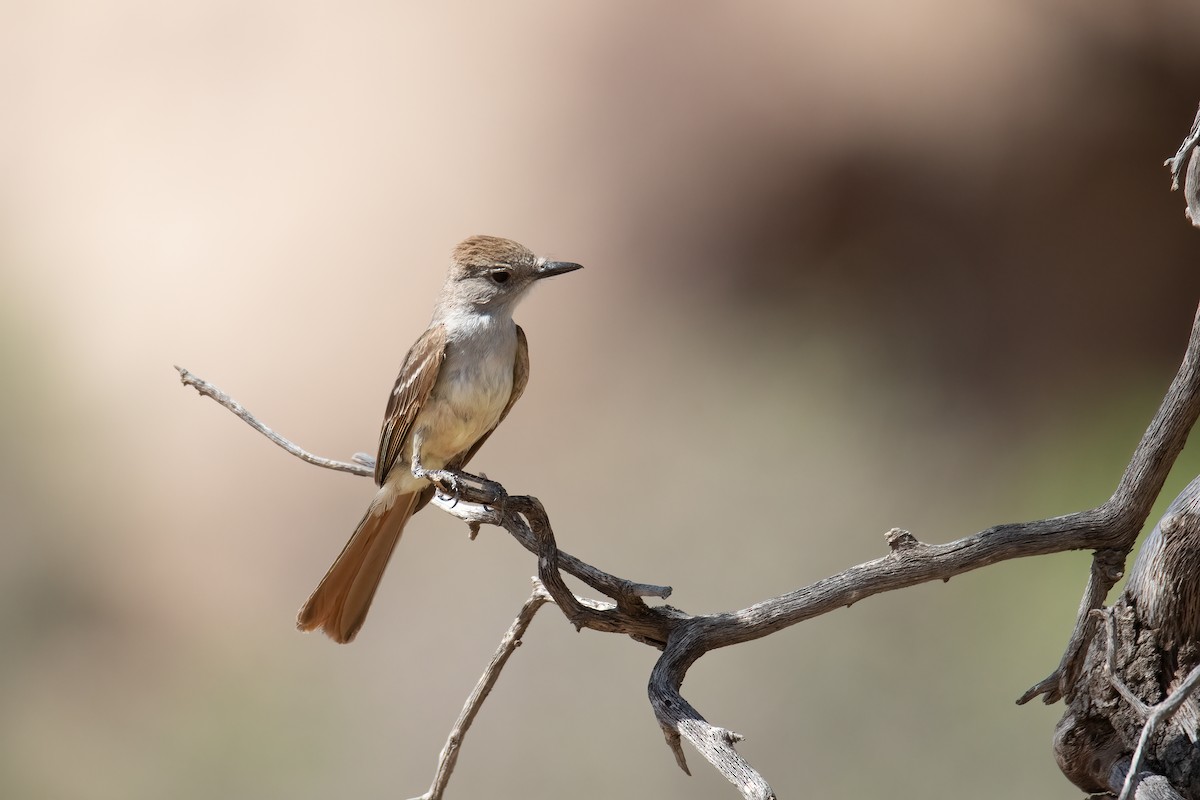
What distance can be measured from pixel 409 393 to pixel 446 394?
11cm

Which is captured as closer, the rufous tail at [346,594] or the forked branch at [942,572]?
the forked branch at [942,572]

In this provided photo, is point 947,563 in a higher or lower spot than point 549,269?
lower

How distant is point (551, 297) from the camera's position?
23.4ft

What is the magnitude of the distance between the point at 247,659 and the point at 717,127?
424 cm

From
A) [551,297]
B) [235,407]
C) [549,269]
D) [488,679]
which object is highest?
[551,297]

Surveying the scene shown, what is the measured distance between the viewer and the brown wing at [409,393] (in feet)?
10.5

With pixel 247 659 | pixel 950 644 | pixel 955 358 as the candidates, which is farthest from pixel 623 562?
pixel 955 358

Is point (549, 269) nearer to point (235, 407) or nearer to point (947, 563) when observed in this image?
point (235, 407)

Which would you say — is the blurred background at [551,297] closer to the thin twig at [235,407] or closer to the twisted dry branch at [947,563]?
the thin twig at [235,407]

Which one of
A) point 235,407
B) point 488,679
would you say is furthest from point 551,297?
point 488,679

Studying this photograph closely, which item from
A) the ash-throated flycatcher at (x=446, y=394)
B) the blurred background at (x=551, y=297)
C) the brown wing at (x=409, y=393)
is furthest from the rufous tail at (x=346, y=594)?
the blurred background at (x=551, y=297)

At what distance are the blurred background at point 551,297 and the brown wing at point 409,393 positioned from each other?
291 cm

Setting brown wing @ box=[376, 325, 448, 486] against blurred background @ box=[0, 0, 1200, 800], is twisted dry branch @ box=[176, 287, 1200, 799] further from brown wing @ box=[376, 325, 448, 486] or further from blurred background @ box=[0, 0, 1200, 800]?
blurred background @ box=[0, 0, 1200, 800]

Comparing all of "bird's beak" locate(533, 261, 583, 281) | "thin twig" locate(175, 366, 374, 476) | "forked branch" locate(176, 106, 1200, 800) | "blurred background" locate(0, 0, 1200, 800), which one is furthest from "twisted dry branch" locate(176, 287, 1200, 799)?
"blurred background" locate(0, 0, 1200, 800)
